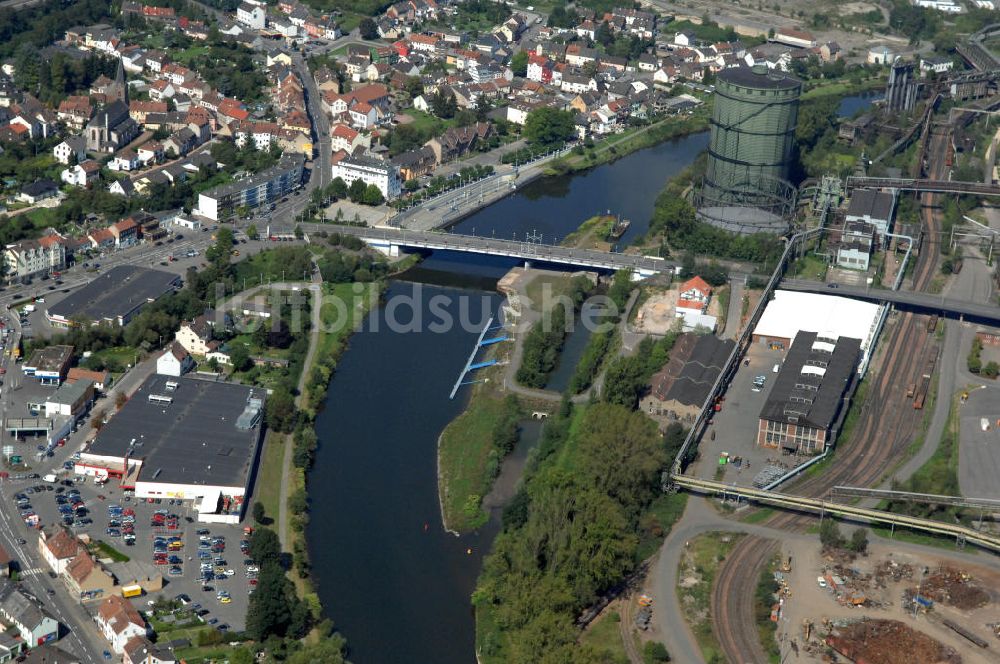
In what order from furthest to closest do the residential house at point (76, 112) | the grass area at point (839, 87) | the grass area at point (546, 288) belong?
the grass area at point (839, 87) < the residential house at point (76, 112) < the grass area at point (546, 288)

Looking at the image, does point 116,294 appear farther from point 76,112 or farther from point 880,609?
point 880,609

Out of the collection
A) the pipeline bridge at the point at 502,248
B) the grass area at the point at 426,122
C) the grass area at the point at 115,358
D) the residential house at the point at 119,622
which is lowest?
the grass area at the point at 426,122

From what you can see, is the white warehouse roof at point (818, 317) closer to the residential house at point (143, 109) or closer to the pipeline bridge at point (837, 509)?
the pipeline bridge at point (837, 509)

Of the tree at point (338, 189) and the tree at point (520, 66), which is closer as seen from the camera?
the tree at point (338, 189)

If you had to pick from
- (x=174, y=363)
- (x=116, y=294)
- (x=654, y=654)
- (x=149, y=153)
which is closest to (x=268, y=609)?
(x=654, y=654)

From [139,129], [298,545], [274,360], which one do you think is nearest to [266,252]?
[274,360]

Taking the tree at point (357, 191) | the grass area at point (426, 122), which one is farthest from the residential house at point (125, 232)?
the grass area at point (426, 122)

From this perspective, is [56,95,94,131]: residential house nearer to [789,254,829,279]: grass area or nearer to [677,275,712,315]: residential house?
[677,275,712,315]: residential house
